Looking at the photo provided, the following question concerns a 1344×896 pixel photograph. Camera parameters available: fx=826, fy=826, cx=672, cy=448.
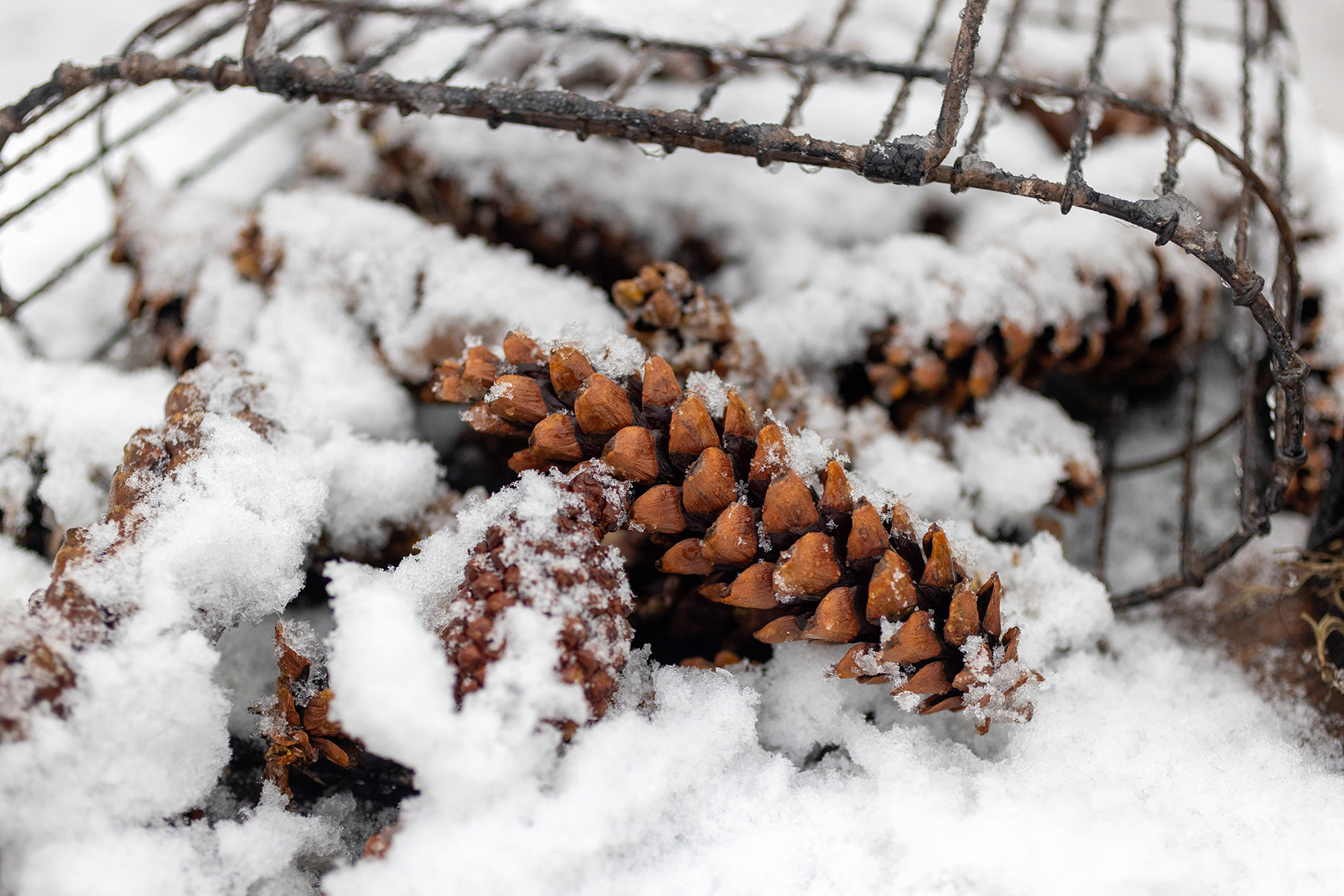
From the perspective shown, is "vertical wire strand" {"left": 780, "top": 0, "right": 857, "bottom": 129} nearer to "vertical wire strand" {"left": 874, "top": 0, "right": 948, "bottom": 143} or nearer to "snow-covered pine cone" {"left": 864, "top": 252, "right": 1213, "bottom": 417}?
"vertical wire strand" {"left": 874, "top": 0, "right": 948, "bottom": 143}

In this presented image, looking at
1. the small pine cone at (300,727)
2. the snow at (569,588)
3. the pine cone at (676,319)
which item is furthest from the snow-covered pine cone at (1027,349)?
the small pine cone at (300,727)

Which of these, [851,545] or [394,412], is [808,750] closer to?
[851,545]

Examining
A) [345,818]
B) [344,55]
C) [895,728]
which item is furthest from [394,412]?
[344,55]

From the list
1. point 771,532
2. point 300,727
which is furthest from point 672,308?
point 300,727

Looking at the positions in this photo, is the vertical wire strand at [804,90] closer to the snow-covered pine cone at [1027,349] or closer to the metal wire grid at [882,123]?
the metal wire grid at [882,123]

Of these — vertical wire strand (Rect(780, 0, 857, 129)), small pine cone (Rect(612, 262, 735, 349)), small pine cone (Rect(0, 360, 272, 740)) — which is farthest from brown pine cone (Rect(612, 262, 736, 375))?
small pine cone (Rect(0, 360, 272, 740))

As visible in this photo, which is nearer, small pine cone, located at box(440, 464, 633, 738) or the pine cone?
small pine cone, located at box(440, 464, 633, 738)

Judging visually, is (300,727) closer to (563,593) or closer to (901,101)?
(563,593)
